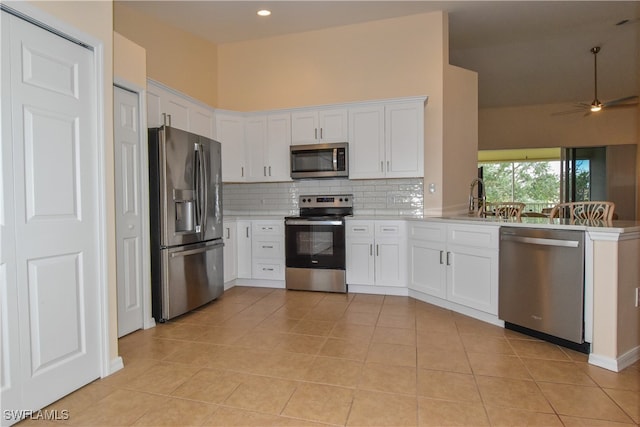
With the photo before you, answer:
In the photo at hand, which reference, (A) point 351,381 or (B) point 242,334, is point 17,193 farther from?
(A) point 351,381

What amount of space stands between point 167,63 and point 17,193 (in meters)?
3.09

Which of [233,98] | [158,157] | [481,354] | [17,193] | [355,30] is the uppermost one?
[355,30]

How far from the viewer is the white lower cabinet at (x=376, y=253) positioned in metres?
4.00

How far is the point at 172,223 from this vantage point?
312 centimetres

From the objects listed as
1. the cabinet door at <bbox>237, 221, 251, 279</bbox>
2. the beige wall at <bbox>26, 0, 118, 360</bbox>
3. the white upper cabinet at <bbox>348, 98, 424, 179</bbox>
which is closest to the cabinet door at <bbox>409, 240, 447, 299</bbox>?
the white upper cabinet at <bbox>348, 98, 424, 179</bbox>

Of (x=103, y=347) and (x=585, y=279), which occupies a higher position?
(x=585, y=279)

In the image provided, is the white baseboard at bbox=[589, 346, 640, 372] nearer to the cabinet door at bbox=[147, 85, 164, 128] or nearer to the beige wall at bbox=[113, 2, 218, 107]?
the cabinet door at bbox=[147, 85, 164, 128]

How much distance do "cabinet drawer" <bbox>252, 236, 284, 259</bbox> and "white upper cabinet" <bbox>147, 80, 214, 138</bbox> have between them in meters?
1.46

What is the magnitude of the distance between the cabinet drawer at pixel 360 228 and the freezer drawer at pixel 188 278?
1441 mm

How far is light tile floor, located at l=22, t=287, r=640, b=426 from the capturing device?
1.76 m

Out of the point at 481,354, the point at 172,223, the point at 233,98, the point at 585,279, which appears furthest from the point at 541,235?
the point at 233,98

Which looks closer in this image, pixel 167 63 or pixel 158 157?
pixel 158 157

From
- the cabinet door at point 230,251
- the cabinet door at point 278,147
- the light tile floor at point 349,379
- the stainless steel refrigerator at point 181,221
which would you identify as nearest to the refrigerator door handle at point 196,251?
the stainless steel refrigerator at point 181,221

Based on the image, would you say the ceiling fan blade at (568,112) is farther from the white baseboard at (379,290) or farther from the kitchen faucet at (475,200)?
the white baseboard at (379,290)
